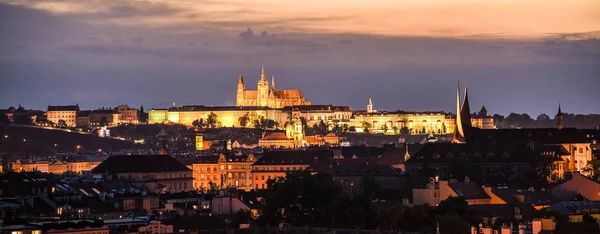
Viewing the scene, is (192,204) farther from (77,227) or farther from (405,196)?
(77,227)

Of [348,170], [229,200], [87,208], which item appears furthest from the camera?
[348,170]

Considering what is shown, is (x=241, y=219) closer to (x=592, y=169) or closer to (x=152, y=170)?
(x=592, y=169)

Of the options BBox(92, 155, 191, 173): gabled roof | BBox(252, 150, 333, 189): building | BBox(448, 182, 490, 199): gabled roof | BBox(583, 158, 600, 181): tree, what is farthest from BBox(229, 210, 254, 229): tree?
BBox(252, 150, 333, 189): building

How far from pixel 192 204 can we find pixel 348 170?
31799 mm

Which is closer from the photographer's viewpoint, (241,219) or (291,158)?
(241,219)

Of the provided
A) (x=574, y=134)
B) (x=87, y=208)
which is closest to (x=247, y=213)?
(x=87, y=208)

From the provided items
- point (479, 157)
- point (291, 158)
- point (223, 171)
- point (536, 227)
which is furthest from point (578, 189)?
point (223, 171)

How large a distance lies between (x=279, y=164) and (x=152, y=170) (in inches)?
680

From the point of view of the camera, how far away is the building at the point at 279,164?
140 metres

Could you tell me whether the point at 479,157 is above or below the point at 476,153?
below

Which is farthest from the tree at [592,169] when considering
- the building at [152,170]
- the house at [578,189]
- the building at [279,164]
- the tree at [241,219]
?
the tree at [241,219]

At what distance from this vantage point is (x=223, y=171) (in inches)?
6112

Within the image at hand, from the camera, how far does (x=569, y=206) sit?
73.6m

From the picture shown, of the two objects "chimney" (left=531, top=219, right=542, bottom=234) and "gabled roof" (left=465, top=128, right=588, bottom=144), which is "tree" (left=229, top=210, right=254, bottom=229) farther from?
"gabled roof" (left=465, top=128, right=588, bottom=144)
